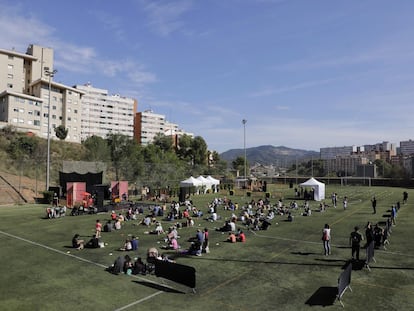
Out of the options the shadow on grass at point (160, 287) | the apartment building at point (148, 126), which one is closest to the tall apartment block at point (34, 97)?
the apartment building at point (148, 126)

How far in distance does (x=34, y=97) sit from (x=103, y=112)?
245 ft

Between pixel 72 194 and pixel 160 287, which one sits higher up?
pixel 72 194

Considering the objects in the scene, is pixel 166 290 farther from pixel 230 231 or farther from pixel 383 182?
pixel 383 182

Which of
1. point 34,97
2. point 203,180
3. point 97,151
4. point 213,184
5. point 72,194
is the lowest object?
point 72,194

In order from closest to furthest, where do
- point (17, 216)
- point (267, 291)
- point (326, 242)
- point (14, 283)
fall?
point (267, 291) < point (14, 283) < point (326, 242) < point (17, 216)

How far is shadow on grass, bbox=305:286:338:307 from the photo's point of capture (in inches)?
484

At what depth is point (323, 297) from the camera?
1287 centimetres

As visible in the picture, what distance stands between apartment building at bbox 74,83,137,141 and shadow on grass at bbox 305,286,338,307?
5695 inches

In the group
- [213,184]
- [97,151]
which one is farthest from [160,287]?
[97,151]

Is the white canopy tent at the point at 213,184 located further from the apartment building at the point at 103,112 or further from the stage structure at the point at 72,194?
the apartment building at the point at 103,112

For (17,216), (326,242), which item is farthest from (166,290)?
(17,216)

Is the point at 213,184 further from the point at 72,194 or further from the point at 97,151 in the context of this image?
the point at 97,151

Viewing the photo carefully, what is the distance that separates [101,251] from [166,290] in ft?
24.9

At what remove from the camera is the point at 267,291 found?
13508 millimetres
